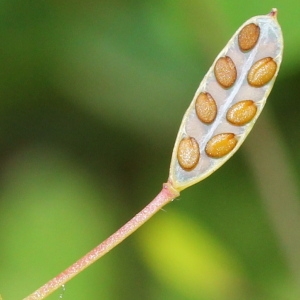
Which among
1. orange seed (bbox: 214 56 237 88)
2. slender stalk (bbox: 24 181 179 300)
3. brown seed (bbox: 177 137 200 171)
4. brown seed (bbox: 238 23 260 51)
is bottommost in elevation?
slender stalk (bbox: 24 181 179 300)

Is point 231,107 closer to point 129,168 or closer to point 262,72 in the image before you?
point 262,72

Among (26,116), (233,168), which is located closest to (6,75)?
(26,116)

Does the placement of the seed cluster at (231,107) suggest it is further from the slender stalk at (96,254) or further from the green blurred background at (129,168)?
the green blurred background at (129,168)

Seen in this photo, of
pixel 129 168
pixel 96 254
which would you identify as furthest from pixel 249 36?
pixel 129 168

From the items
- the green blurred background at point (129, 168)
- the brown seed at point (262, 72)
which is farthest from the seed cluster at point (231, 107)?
the green blurred background at point (129, 168)

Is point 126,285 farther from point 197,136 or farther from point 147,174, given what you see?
point 197,136

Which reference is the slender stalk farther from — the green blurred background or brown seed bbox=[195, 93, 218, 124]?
the green blurred background

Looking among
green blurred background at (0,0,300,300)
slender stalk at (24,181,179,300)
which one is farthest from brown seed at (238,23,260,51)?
green blurred background at (0,0,300,300)
